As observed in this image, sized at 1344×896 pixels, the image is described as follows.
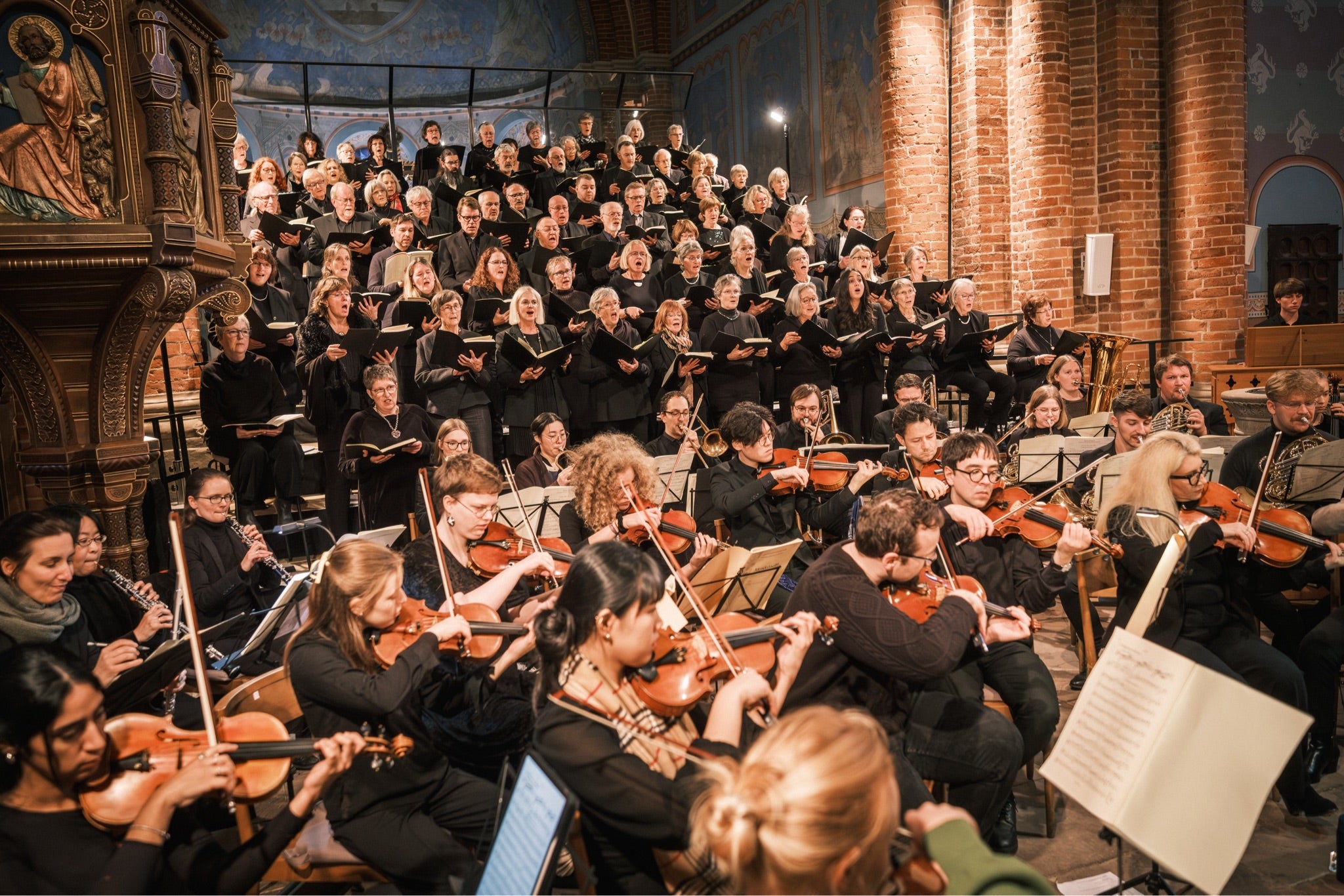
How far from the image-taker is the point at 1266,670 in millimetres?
3619

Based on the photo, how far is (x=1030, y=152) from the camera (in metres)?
10.1

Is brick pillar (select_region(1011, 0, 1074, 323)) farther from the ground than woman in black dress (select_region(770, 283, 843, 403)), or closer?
farther from the ground

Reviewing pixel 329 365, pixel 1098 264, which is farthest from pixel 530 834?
pixel 1098 264

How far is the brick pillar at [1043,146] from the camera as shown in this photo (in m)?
9.90

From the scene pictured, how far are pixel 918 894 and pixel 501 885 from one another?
2.70 ft

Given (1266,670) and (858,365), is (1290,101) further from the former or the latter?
(1266,670)

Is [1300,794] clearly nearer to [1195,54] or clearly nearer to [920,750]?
[920,750]

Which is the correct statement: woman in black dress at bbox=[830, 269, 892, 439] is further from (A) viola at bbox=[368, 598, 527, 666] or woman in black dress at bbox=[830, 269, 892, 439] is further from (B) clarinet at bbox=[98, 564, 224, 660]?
(B) clarinet at bbox=[98, 564, 224, 660]

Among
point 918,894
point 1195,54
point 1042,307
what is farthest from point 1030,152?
point 918,894

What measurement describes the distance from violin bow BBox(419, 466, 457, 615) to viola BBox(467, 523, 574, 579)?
18 centimetres

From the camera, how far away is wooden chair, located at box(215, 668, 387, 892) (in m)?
2.68

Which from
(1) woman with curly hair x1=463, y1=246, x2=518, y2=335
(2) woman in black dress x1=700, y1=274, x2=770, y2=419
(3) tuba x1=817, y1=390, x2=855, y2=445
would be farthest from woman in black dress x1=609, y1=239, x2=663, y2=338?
(3) tuba x1=817, y1=390, x2=855, y2=445

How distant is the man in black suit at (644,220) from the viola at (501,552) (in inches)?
228

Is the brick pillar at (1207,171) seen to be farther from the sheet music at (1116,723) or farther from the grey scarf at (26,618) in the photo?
the grey scarf at (26,618)
